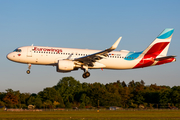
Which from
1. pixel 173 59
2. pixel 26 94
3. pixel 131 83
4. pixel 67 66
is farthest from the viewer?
pixel 131 83

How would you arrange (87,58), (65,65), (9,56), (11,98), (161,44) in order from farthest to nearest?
1. (11,98)
2. (161,44)
3. (9,56)
4. (87,58)
5. (65,65)

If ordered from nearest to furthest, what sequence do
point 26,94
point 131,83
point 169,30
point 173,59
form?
1. point 173,59
2. point 169,30
3. point 26,94
4. point 131,83

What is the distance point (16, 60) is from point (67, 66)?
8.22 metres

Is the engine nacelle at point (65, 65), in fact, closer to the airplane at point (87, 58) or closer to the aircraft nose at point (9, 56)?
the airplane at point (87, 58)

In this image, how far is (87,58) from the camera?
41500 millimetres

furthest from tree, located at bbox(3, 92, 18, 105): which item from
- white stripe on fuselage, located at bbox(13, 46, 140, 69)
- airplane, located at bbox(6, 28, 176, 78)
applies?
white stripe on fuselage, located at bbox(13, 46, 140, 69)

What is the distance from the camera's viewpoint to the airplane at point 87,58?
1646 inches

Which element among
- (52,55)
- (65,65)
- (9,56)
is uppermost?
(9,56)

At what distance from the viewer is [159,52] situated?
155 ft

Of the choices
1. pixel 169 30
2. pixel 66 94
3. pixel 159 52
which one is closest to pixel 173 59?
pixel 159 52

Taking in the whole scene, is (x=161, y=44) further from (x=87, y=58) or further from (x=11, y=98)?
(x=11, y=98)

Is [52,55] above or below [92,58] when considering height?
above

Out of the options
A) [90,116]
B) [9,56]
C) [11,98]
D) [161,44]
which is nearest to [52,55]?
[9,56]

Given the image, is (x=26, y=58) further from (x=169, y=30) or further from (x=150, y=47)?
(x=169, y=30)
